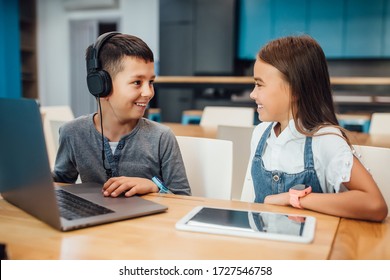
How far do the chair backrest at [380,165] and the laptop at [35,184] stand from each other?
652 millimetres

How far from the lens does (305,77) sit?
1.10 metres

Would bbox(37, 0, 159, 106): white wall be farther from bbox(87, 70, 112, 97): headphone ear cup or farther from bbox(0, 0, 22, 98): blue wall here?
bbox(87, 70, 112, 97): headphone ear cup

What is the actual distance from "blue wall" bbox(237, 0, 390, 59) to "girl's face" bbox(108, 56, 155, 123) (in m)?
4.43

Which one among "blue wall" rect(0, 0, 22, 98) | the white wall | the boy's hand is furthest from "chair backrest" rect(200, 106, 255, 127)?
"blue wall" rect(0, 0, 22, 98)

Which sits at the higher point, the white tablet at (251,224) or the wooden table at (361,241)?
the white tablet at (251,224)

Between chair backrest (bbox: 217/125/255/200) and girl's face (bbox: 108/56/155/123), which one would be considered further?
chair backrest (bbox: 217/125/255/200)

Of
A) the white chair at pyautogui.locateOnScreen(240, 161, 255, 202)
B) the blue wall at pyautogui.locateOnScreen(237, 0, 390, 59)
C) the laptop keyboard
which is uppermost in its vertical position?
→ the blue wall at pyautogui.locateOnScreen(237, 0, 390, 59)

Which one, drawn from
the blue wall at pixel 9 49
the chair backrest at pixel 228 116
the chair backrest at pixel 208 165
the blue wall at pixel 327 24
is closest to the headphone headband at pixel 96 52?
the chair backrest at pixel 208 165

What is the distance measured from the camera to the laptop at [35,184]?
0.69 m

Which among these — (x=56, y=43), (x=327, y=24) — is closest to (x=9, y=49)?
(x=56, y=43)

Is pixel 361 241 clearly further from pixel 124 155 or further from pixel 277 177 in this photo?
pixel 124 155

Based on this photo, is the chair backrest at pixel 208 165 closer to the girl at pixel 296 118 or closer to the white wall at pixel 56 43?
the girl at pixel 296 118

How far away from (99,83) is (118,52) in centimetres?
12

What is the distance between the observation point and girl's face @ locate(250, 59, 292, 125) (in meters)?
1.11
